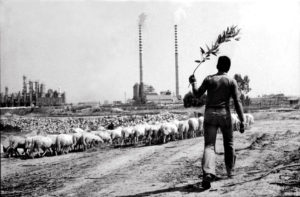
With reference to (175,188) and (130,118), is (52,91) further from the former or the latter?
(175,188)

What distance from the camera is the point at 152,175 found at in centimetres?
662

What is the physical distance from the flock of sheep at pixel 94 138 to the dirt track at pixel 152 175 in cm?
133

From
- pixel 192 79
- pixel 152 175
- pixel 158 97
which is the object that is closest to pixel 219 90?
pixel 192 79

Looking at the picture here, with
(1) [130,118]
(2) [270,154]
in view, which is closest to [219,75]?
(2) [270,154]

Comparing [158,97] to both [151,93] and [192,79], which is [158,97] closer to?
[151,93]

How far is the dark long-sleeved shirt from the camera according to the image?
5.07m

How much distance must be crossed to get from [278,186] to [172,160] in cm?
373

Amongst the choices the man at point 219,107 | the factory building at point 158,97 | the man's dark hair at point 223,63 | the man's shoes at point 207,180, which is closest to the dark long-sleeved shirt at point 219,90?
the man at point 219,107

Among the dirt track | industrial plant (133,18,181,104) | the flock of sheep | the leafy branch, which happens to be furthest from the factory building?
the leafy branch

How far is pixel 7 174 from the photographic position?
877 cm

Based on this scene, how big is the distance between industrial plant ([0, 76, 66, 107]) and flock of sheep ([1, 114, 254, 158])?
5855 cm

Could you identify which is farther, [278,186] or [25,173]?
[25,173]

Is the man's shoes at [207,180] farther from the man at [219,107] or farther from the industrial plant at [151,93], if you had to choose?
the industrial plant at [151,93]

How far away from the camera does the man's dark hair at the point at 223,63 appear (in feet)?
17.1
